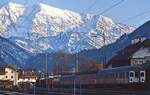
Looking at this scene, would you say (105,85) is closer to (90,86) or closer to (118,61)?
(90,86)

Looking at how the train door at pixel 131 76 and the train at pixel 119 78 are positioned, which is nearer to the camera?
the train at pixel 119 78

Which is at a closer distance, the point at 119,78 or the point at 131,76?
the point at 131,76

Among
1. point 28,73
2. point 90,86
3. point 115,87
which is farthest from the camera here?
point 28,73

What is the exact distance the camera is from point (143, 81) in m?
59.7

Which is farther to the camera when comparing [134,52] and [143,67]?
[134,52]

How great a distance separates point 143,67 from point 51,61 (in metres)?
124

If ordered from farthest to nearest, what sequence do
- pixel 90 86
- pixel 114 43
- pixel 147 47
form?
pixel 114 43, pixel 147 47, pixel 90 86

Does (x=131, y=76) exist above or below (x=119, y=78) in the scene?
above

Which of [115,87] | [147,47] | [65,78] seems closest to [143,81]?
[115,87]

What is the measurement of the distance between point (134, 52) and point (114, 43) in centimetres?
7444

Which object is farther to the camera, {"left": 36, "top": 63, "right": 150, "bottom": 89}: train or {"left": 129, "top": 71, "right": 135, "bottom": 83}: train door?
{"left": 129, "top": 71, "right": 135, "bottom": 83}: train door

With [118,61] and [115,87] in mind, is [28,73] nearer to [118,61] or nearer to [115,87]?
[118,61]

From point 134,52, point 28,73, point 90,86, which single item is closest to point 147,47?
point 134,52

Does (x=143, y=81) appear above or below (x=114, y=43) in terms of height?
below
